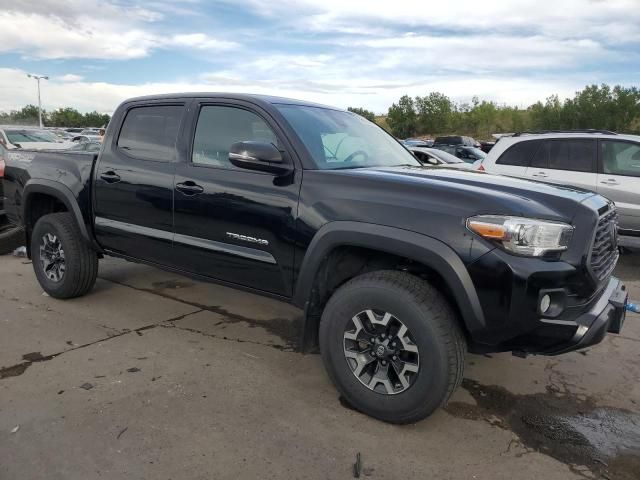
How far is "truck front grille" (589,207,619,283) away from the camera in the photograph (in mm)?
2930

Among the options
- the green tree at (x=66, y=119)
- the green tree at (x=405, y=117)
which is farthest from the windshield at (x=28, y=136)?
the green tree at (x=66, y=119)

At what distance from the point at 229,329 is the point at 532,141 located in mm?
5460

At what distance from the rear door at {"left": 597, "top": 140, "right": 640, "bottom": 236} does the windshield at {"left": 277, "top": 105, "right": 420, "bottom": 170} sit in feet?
13.7

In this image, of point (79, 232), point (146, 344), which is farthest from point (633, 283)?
point (79, 232)

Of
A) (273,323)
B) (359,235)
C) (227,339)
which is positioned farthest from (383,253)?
(273,323)

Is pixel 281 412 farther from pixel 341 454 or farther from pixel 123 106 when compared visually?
pixel 123 106

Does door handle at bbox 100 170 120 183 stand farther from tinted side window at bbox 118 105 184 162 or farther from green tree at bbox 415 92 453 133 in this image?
green tree at bbox 415 92 453 133

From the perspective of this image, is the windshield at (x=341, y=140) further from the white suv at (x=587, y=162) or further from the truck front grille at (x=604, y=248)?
the white suv at (x=587, y=162)

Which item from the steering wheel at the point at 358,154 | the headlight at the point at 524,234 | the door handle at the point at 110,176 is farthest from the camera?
the door handle at the point at 110,176

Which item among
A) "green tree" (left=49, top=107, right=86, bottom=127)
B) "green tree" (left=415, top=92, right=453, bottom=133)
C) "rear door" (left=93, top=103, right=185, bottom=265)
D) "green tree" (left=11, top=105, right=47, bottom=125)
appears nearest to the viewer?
"rear door" (left=93, top=103, right=185, bottom=265)

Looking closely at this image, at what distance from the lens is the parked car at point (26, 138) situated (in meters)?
13.4

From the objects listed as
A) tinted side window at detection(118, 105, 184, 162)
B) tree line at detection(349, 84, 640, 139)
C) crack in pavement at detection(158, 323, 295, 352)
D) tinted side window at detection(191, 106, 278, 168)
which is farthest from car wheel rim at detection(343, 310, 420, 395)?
tree line at detection(349, 84, 640, 139)

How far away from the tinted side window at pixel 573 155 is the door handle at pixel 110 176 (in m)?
5.88

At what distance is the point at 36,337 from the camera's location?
425 centimetres
